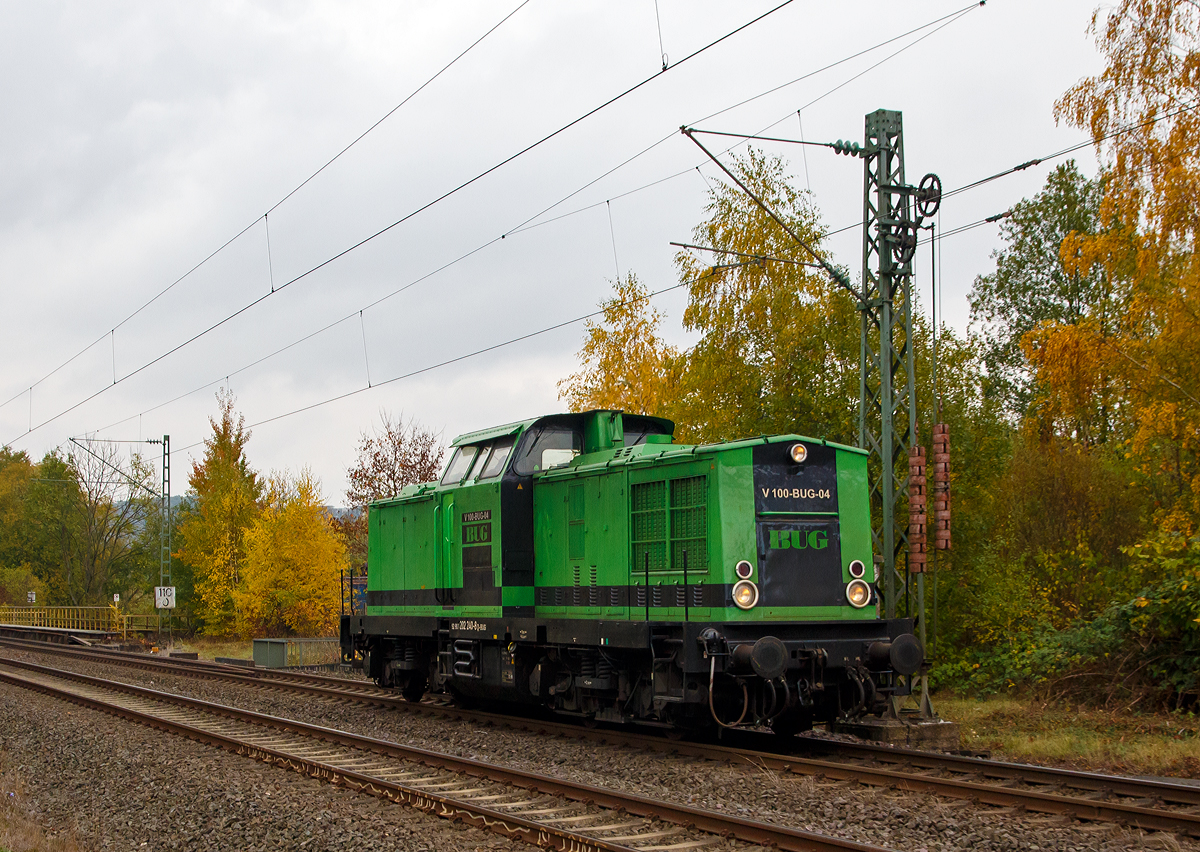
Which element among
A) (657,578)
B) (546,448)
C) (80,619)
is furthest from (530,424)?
(80,619)

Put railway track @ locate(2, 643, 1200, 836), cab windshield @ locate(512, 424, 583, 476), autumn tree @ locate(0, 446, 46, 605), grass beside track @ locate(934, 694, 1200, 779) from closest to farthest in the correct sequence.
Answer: railway track @ locate(2, 643, 1200, 836) → grass beside track @ locate(934, 694, 1200, 779) → cab windshield @ locate(512, 424, 583, 476) → autumn tree @ locate(0, 446, 46, 605)

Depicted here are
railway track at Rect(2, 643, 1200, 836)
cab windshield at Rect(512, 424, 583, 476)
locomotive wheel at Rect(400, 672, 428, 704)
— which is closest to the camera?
railway track at Rect(2, 643, 1200, 836)

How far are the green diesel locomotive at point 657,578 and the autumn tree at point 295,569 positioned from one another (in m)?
20.3

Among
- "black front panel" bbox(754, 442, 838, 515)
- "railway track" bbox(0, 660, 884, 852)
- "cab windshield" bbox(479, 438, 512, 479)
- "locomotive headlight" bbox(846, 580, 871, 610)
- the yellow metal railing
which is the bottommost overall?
the yellow metal railing

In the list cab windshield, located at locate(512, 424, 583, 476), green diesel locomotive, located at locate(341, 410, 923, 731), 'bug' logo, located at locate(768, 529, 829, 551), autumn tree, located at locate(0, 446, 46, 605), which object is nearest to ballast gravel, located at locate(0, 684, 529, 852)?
green diesel locomotive, located at locate(341, 410, 923, 731)

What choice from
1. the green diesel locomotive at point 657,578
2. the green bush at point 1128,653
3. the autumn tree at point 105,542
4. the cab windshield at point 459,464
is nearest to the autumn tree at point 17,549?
the autumn tree at point 105,542

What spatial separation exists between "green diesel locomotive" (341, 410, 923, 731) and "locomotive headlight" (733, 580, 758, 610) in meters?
0.01

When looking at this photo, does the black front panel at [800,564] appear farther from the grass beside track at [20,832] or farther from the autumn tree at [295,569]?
the autumn tree at [295,569]

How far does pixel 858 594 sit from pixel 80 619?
1426 inches

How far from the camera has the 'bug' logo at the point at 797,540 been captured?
382 inches

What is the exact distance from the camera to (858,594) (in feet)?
32.9

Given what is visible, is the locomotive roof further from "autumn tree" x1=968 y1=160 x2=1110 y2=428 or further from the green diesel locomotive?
"autumn tree" x1=968 y1=160 x2=1110 y2=428

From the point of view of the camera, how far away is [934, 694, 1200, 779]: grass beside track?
29.6 feet

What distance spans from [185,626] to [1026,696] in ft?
120
